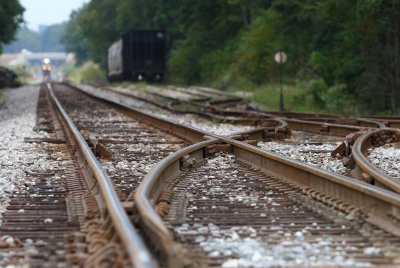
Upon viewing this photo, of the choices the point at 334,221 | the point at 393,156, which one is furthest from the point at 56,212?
the point at 393,156

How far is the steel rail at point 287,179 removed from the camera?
13.9ft

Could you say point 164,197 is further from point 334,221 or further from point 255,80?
point 255,80

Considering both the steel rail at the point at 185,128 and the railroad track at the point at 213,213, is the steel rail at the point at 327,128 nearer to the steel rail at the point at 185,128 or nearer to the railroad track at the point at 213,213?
the steel rail at the point at 185,128

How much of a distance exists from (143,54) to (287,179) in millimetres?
39182

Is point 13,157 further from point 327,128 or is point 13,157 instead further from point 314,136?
point 327,128

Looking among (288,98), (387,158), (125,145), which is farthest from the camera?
(288,98)

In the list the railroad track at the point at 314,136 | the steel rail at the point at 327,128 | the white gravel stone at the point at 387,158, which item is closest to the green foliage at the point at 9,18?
the railroad track at the point at 314,136

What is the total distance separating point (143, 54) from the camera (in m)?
46.0

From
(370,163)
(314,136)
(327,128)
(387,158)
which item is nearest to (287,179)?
(370,163)

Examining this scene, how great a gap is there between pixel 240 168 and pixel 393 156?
2341mm

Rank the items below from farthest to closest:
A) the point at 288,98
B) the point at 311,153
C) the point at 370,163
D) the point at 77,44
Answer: the point at 77,44 < the point at 288,98 < the point at 311,153 < the point at 370,163

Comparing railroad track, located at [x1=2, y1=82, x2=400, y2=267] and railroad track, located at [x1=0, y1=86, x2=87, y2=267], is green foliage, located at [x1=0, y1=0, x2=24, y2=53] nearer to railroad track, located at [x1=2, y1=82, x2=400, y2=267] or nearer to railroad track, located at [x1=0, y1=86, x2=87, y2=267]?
railroad track, located at [x1=0, y1=86, x2=87, y2=267]

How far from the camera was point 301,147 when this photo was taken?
11.0 m

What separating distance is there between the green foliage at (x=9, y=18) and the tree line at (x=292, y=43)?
11211 mm
